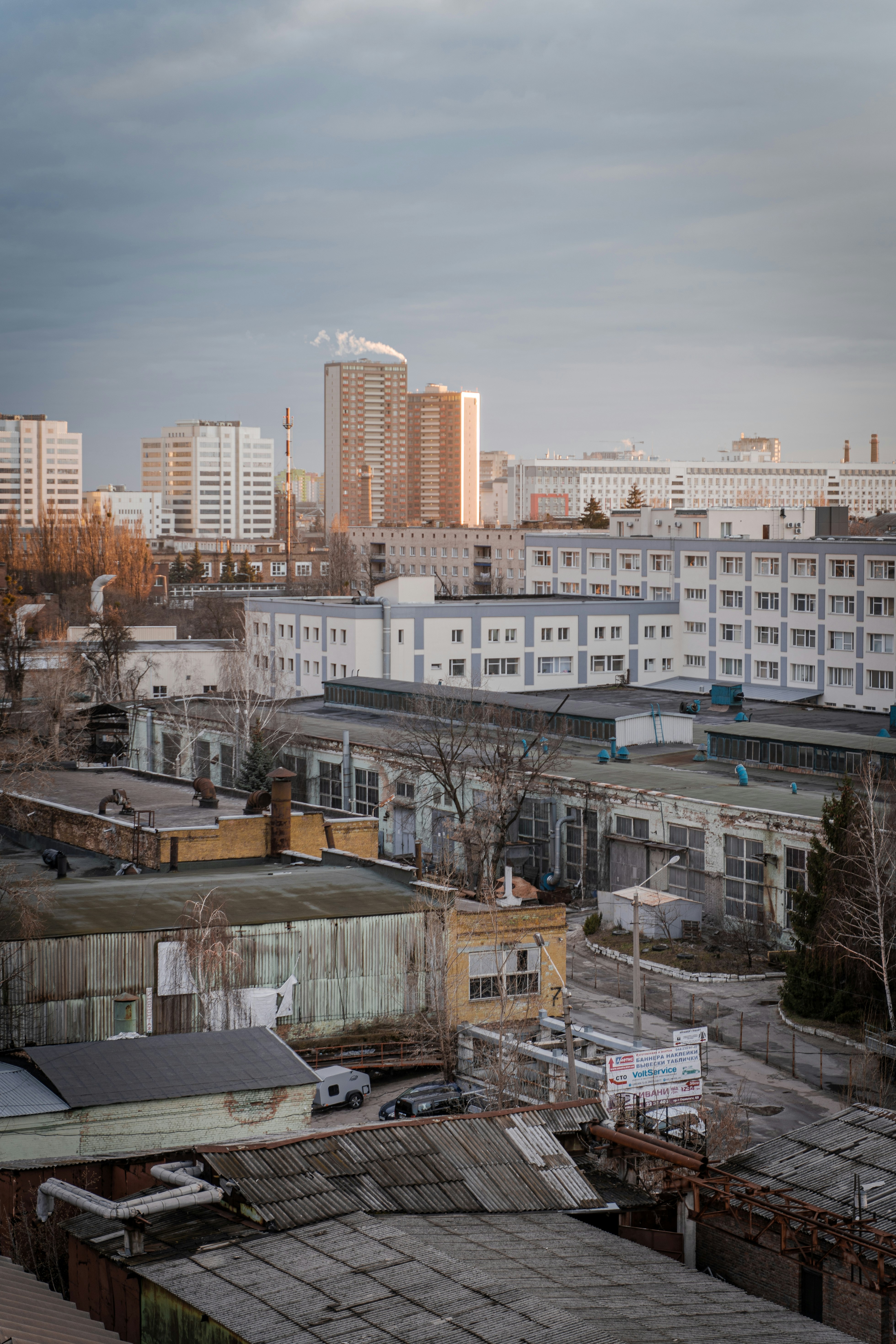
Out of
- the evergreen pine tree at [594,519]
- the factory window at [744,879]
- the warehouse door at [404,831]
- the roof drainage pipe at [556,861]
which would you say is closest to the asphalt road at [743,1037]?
the factory window at [744,879]

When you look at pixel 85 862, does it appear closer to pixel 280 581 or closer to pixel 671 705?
pixel 671 705

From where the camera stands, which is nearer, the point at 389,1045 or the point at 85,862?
the point at 389,1045

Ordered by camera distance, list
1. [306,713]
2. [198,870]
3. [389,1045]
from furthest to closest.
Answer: [306,713] < [198,870] < [389,1045]

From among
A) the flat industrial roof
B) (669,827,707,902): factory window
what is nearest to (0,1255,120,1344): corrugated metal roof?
the flat industrial roof

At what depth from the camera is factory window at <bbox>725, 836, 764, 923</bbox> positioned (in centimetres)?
3547

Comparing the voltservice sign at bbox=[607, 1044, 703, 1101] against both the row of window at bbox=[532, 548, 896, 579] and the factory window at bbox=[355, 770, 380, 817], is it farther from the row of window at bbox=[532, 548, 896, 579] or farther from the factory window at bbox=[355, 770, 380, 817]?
the row of window at bbox=[532, 548, 896, 579]

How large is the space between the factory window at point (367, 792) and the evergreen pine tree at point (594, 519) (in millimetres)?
104131

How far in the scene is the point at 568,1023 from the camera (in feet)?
67.4

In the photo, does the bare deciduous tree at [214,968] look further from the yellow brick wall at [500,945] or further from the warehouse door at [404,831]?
the warehouse door at [404,831]

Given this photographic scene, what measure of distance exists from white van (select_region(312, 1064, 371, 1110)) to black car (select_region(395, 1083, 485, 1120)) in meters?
0.92

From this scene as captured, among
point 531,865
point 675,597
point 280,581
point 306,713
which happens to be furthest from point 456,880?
point 280,581

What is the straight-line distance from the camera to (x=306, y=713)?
200ft

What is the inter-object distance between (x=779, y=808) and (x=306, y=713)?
2874 cm

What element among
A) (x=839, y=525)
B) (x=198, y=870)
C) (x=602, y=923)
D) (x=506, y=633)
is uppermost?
(x=839, y=525)
